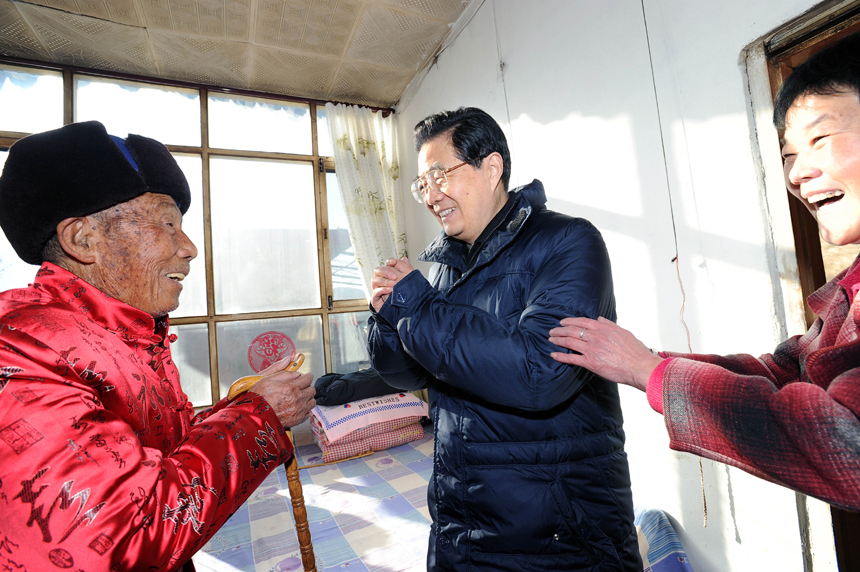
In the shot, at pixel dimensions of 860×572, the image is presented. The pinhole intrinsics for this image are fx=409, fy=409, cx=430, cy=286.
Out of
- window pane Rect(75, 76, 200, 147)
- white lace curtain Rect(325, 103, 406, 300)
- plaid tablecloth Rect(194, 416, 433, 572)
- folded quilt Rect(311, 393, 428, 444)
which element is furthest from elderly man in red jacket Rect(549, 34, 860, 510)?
window pane Rect(75, 76, 200, 147)

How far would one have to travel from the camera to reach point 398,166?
4730 mm

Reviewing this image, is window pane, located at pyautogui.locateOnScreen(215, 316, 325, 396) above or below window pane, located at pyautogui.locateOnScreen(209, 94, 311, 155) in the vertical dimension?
below

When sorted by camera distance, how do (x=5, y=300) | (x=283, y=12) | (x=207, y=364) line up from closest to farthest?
(x=5, y=300)
(x=283, y=12)
(x=207, y=364)

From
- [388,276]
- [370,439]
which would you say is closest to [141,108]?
[370,439]

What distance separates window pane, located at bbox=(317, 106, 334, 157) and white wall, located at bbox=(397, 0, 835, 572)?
261cm

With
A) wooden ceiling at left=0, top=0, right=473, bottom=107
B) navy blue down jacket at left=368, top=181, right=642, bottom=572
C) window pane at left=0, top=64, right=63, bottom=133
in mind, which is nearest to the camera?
navy blue down jacket at left=368, top=181, right=642, bottom=572

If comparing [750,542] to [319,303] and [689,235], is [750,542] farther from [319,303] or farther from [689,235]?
[319,303]

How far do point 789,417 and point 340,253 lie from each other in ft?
14.0

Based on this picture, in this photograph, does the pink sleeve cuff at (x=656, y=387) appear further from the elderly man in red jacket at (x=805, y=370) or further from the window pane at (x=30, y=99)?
the window pane at (x=30, y=99)

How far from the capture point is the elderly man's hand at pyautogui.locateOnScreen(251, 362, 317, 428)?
3.00ft

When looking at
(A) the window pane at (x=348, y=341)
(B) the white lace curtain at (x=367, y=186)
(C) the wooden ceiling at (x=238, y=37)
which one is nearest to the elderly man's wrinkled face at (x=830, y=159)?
(C) the wooden ceiling at (x=238, y=37)

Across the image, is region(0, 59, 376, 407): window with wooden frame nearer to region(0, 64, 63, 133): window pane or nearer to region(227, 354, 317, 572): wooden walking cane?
region(0, 64, 63, 133): window pane

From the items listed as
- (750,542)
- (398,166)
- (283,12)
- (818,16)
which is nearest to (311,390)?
(750,542)

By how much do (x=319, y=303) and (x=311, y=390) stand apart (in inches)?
138
